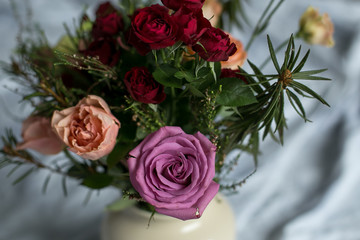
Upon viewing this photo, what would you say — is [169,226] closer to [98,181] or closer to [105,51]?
[98,181]

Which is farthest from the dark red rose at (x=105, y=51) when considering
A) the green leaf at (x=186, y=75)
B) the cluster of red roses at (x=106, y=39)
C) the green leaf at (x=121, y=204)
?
the green leaf at (x=121, y=204)

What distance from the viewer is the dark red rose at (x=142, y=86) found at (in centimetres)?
43

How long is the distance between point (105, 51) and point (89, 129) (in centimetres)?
11

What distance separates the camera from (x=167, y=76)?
1.43ft

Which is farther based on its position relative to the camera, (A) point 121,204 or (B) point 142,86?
(A) point 121,204

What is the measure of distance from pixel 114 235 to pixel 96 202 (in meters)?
0.34

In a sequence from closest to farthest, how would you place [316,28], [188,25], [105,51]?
[188,25], [105,51], [316,28]

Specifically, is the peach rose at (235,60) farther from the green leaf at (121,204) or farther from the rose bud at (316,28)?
the green leaf at (121,204)

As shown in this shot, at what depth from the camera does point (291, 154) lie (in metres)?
1.00

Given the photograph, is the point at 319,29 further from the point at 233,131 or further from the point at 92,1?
the point at 92,1

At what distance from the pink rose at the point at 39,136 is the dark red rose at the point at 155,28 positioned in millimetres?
208

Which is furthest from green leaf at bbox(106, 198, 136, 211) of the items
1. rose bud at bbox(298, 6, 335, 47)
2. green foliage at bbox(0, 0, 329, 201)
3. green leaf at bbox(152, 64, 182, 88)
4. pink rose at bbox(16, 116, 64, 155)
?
rose bud at bbox(298, 6, 335, 47)

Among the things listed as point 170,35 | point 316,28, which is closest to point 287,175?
point 316,28

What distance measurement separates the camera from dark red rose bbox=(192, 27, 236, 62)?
387mm
